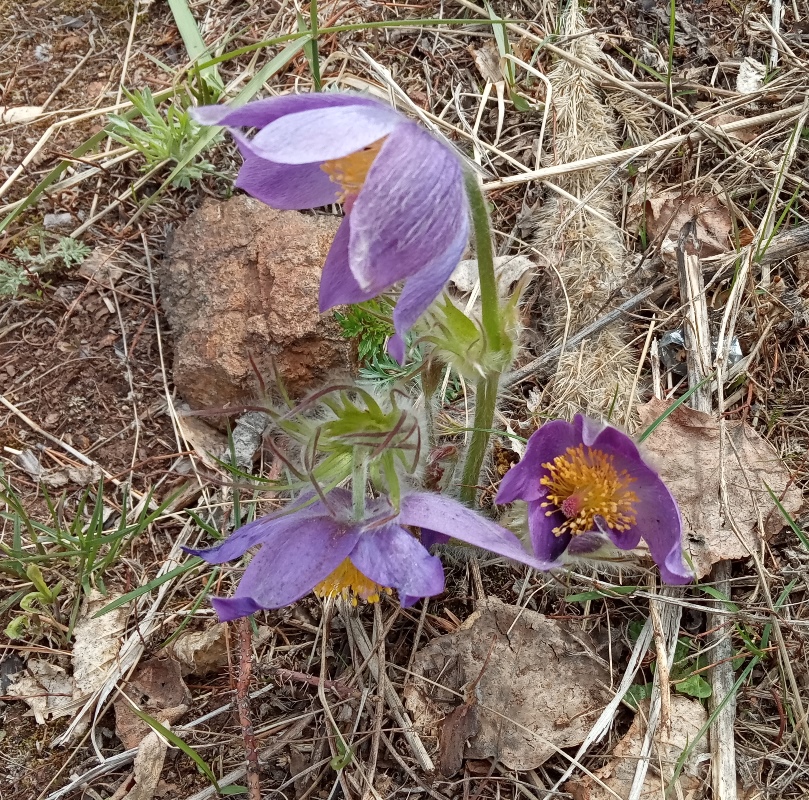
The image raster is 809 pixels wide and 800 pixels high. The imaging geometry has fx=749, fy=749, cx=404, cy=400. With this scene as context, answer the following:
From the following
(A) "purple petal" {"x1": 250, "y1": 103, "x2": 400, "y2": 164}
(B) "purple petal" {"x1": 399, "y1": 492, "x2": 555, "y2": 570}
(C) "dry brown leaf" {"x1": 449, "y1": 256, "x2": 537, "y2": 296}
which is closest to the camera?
(A) "purple petal" {"x1": 250, "y1": 103, "x2": 400, "y2": 164}

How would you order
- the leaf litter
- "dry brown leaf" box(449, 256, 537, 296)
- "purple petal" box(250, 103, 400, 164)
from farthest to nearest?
1. "dry brown leaf" box(449, 256, 537, 296)
2. the leaf litter
3. "purple petal" box(250, 103, 400, 164)

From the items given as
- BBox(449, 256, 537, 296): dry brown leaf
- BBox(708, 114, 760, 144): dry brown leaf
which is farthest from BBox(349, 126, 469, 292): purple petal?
BBox(708, 114, 760, 144): dry brown leaf

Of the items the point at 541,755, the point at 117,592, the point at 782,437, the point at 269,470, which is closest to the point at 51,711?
the point at 117,592

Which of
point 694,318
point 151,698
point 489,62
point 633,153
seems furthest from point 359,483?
point 489,62

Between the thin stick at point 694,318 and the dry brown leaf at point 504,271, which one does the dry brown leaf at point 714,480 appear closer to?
the thin stick at point 694,318

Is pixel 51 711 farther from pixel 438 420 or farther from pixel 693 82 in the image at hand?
pixel 693 82

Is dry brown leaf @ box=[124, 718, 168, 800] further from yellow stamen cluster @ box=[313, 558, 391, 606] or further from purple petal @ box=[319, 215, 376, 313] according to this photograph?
purple petal @ box=[319, 215, 376, 313]

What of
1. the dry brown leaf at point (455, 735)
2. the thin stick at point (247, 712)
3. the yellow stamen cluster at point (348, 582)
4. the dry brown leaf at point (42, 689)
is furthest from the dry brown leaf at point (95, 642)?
the dry brown leaf at point (455, 735)

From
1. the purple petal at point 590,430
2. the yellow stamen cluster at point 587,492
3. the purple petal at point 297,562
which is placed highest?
the purple petal at point 297,562
